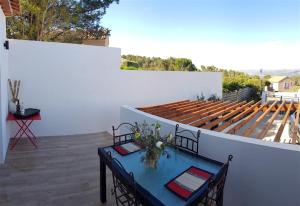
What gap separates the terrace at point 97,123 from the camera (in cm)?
234

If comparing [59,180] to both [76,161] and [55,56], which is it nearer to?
[76,161]

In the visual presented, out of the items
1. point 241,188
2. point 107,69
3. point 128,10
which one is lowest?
point 241,188

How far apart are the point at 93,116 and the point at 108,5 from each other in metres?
5.76

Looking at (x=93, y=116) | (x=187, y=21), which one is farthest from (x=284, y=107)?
(x=187, y=21)

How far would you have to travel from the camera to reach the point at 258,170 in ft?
7.54

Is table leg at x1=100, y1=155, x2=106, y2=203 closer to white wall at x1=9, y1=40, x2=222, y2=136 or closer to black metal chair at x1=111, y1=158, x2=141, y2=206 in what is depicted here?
black metal chair at x1=111, y1=158, x2=141, y2=206

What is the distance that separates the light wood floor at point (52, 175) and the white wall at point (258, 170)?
4.82ft

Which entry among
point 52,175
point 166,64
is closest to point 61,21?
point 166,64

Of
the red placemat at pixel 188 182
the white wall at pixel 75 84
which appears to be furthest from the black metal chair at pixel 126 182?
the white wall at pixel 75 84

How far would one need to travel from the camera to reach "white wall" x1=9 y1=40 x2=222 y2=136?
5.45 meters

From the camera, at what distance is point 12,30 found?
8789 millimetres

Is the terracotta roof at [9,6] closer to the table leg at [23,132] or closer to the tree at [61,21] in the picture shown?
the table leg at [23,132]

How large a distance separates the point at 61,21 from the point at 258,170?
9415mm

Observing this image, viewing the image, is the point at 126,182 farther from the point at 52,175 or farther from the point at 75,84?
the point at 75,84
